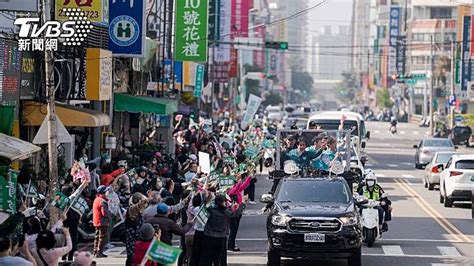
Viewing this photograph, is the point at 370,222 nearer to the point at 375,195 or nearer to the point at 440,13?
the point at 375,195

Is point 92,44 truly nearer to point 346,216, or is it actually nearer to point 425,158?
point 346,216

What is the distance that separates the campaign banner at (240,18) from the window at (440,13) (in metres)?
68.6

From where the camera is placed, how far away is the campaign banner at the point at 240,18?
255 ft

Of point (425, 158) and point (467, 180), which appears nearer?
point (467, 180)

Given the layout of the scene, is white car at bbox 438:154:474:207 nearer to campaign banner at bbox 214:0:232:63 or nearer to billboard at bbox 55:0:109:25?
billboard at bbox 55:0:109:25

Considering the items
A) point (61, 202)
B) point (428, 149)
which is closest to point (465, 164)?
A: point (61, 202)

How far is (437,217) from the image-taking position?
31969 mm

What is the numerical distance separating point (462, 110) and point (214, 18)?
54.7 m

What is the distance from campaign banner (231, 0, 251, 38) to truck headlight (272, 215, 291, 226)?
5544 centimetres

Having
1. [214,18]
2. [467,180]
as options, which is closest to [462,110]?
[214,18]

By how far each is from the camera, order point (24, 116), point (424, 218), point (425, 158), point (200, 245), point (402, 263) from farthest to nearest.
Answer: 1. point (425, 158)
2. point (424, 218)
3. point (24, 116)
4. point (402, 263)
5. point (200, 245)

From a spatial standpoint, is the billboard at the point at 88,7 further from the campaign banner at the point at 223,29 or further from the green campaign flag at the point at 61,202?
the campaign banner at the point at 223,29

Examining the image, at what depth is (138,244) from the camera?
17.0 metres

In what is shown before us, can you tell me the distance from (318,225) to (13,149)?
5.42m
